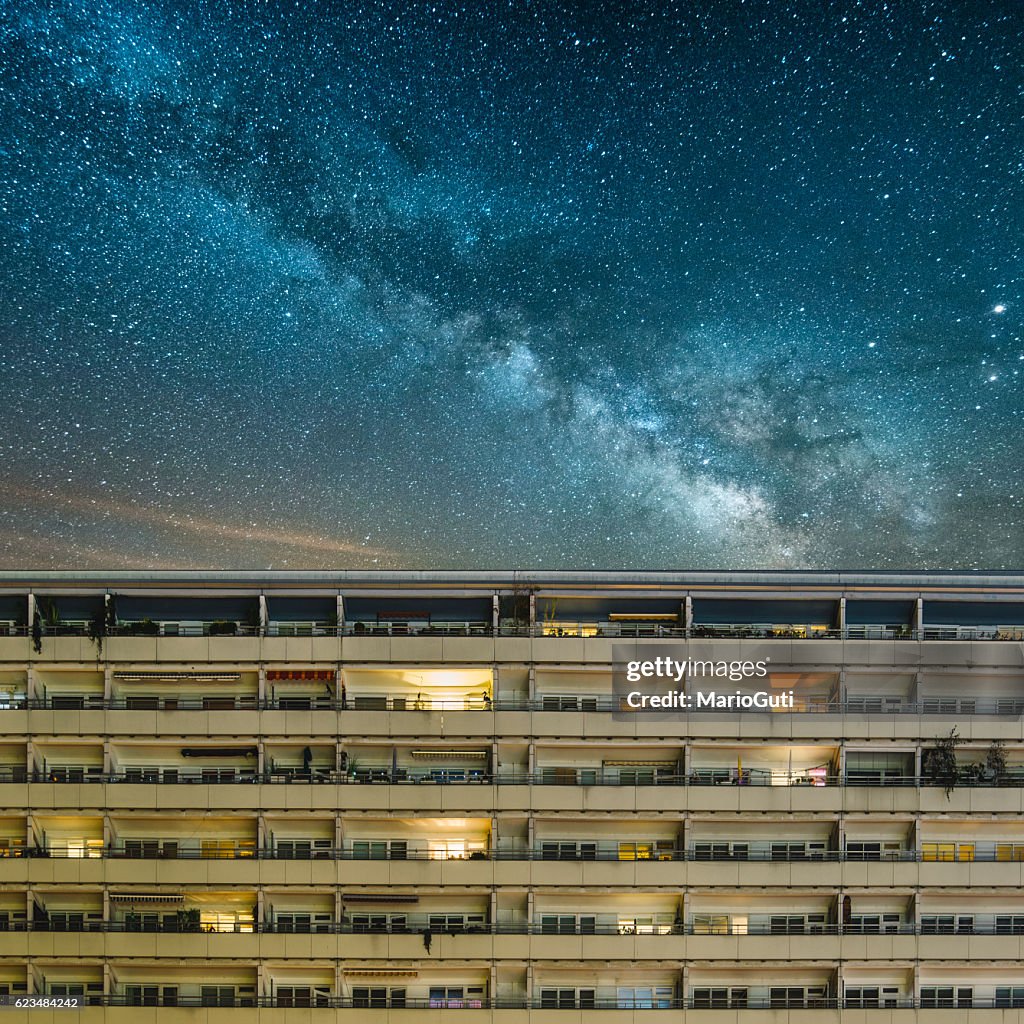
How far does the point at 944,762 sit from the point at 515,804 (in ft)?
50.0

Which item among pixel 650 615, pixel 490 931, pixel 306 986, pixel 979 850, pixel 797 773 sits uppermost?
pixel 650 615

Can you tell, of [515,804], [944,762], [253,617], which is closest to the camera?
[944,762]

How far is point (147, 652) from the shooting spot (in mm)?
24922

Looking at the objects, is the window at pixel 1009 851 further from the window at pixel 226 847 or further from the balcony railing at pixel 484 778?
the window at pixel 226 847

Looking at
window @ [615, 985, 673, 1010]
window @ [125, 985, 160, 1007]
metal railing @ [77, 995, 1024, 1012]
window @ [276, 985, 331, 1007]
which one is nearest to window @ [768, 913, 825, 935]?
metal railing @ [77, 995, 1024, 1012]

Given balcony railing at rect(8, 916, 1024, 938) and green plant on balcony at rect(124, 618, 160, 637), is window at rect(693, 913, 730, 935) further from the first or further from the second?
green plant on balcony at rect(124, 618, 160, 637)

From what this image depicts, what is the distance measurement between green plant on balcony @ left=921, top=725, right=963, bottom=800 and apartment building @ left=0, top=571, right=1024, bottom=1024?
0.15 meters

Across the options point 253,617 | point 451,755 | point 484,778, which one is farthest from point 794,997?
point 253,617

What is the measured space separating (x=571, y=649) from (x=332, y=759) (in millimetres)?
9698

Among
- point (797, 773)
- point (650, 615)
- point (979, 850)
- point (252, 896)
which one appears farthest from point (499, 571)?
point (979, 850)

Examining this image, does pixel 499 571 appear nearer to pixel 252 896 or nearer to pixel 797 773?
pixel 797 773

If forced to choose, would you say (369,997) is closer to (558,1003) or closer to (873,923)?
(558,1003)

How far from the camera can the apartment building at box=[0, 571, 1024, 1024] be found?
2444 centimetres

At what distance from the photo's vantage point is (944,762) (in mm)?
24391
